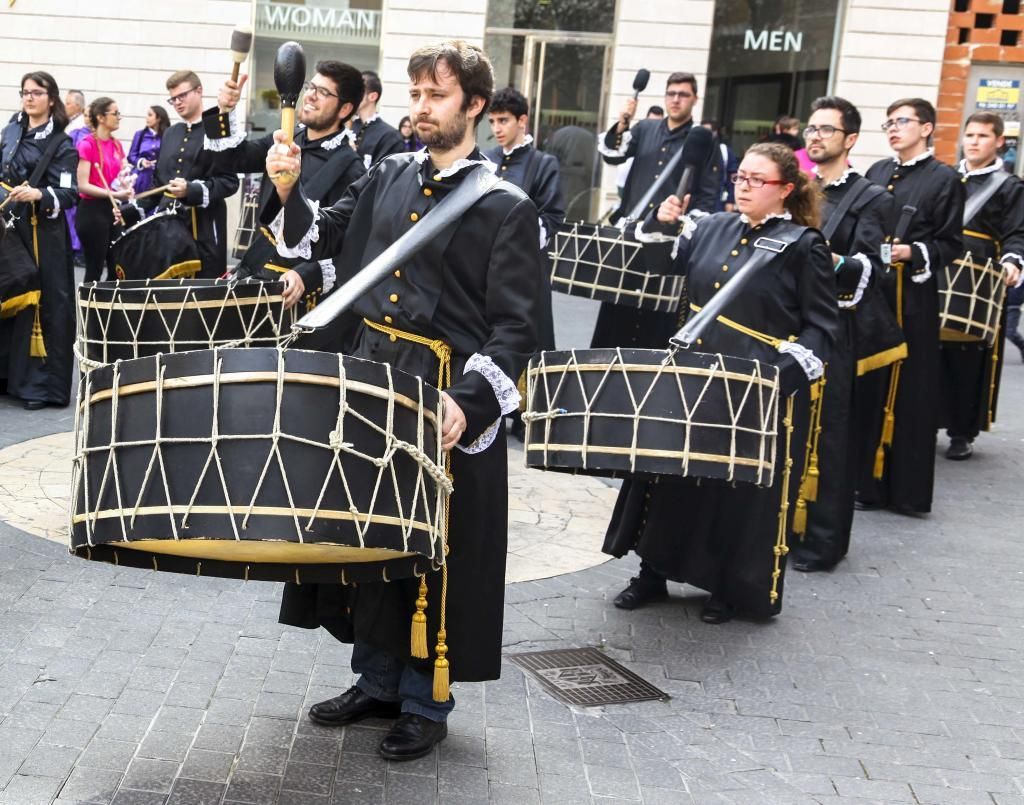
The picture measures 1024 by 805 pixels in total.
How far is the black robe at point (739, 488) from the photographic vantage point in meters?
5.38

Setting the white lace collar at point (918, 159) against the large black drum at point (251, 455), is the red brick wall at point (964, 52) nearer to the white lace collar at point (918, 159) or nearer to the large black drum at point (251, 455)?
the white lace collar at point (918, 159)

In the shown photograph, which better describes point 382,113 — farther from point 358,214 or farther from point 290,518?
point 290,518

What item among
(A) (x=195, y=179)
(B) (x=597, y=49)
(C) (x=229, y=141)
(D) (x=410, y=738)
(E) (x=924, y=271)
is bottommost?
(D) (x=410, y=738)

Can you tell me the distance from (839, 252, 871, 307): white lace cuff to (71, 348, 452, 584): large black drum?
3.40 meters

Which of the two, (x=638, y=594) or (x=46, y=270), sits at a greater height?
(x=46, y=270)

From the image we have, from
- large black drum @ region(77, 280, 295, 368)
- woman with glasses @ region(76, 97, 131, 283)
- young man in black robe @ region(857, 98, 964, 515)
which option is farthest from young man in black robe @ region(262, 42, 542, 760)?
woman with glasses @ region(76, 97, 131, 283)

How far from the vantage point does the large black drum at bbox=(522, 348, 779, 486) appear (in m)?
4.54

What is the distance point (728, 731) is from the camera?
14.7 ft

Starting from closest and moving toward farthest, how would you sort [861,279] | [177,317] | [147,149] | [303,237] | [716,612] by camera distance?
[303,237] < [177,317] < [716,612] < [861,279] < [147,149]

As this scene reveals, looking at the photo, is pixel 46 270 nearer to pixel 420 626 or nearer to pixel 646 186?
pixel 646 186

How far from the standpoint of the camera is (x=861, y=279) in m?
6.07

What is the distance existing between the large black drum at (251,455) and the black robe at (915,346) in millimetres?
4538

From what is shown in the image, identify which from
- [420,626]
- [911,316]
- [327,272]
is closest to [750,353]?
[327,272]

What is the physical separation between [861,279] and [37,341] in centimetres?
501
